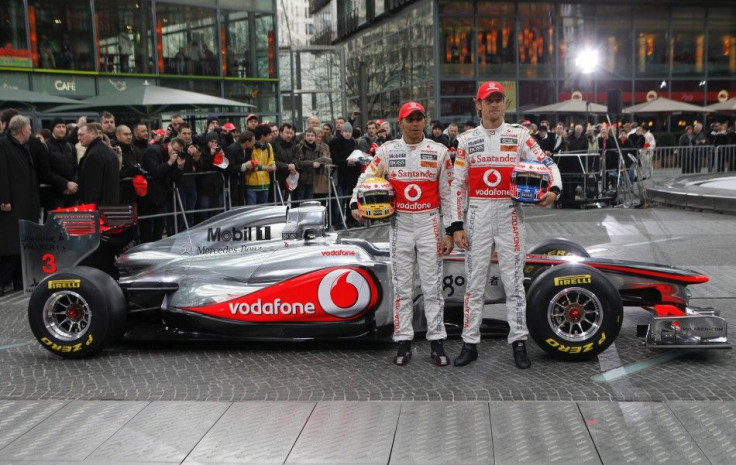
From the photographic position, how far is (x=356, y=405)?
524 cm

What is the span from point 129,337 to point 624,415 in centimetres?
413

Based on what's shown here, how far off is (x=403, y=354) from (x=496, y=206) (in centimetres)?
134

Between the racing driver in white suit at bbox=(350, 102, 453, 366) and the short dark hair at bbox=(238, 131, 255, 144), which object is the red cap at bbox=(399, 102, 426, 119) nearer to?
the racing driver in white suit at bbox=(350, 102, 453, 366)

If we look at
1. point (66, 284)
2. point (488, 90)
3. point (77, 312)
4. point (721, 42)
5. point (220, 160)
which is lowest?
point (77, 312)

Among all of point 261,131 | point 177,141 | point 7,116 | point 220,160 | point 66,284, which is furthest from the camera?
point 261,131

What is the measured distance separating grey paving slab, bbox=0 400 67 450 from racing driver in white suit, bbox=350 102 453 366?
2536mm

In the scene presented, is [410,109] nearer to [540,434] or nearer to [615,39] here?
[540,434]

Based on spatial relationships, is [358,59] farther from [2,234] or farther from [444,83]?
[2,234]

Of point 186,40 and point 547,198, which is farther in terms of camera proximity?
point 186,40

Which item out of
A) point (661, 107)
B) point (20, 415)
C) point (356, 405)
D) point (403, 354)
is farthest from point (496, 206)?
point (661, 107)

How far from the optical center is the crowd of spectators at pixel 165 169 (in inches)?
380

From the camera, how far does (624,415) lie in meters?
4.95

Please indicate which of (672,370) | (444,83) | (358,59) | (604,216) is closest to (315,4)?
(358,59)

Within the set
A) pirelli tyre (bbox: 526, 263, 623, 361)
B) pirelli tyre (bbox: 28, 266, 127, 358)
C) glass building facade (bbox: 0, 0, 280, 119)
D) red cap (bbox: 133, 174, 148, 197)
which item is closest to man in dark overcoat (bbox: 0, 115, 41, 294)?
red cap (bbox: 133, 174, 148, 197)
